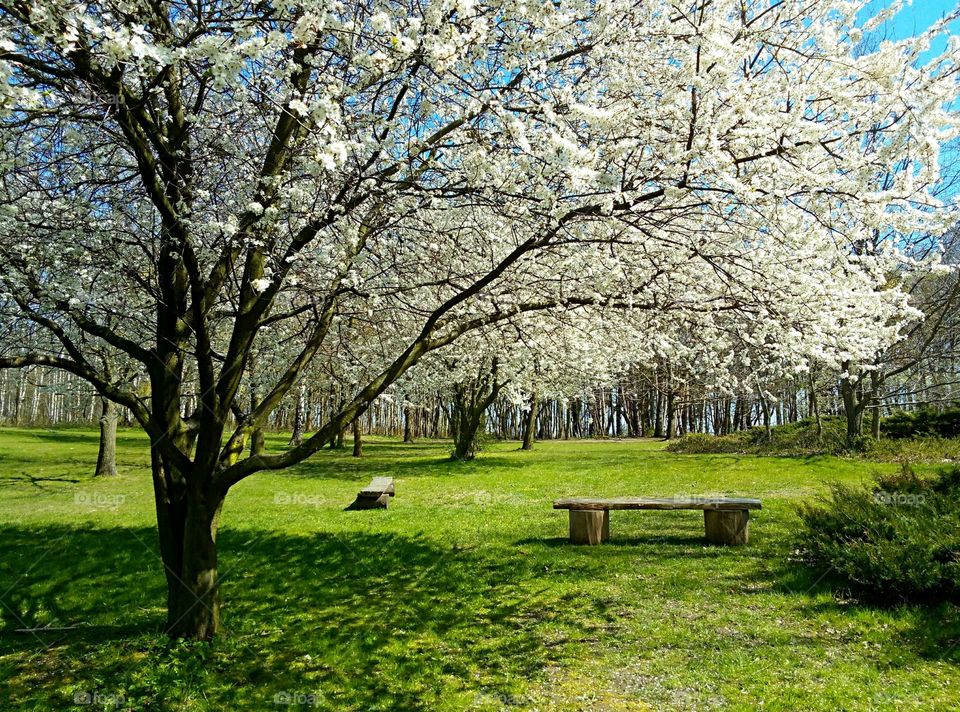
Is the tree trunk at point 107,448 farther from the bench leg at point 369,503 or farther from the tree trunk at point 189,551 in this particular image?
the tree trunk at point 189,551

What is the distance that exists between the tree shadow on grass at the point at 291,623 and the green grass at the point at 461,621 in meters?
0.03

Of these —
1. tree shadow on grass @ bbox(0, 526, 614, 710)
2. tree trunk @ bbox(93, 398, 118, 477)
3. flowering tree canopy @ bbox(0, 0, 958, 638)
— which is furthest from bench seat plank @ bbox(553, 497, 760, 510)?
tree trunk @ bbox(93, 398, 118, 477)

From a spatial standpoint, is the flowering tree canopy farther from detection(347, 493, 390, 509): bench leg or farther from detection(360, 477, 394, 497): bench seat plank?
detection(347, 493, 390, 509): bench leg

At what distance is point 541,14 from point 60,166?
5386 mm

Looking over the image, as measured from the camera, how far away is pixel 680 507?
9180 mm

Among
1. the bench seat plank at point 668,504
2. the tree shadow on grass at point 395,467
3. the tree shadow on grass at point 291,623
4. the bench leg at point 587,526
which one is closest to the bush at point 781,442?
the tree shadow on grass at point 395,467

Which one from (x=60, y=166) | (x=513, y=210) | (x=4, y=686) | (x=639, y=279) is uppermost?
(x=60, y=166)

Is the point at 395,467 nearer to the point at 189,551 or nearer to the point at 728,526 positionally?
the point at 728,526

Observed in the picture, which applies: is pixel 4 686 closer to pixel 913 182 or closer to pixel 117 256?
pixel 117 256

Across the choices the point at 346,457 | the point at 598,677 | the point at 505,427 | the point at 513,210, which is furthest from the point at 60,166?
the point at 505,427

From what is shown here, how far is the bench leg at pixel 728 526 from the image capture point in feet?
30.2

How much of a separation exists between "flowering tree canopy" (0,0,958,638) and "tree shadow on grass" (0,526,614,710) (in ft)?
2.55

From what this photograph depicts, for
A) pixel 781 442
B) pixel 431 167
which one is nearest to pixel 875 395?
pixel 781 442

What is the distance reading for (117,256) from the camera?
6.47 metres
